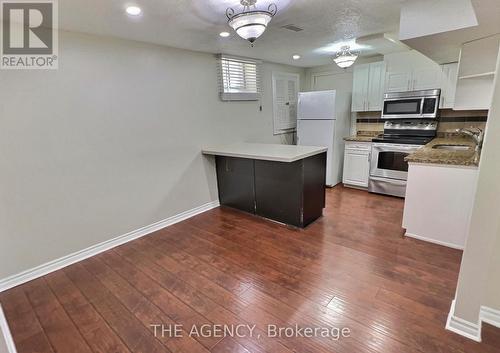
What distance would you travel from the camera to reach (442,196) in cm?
257

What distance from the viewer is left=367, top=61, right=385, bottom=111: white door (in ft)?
13.9

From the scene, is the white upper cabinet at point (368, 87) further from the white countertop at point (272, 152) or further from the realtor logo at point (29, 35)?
the realtor logo at point (29, 35)

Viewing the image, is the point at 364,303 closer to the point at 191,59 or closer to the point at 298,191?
the point at 298,191

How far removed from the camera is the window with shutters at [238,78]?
150 inches

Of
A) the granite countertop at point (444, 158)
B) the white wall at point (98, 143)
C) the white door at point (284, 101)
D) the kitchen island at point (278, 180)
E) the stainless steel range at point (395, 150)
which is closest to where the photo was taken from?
the white wall at point (98, 143)

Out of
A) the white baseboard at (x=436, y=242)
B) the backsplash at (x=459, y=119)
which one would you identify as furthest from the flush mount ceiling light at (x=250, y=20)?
the backsplash at (x=459, y=119)

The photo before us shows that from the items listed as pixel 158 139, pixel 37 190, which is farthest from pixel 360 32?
pixel 37 190

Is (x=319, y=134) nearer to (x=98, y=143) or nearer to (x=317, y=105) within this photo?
(x=317, y=105)

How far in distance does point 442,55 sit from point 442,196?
1798 millimetres

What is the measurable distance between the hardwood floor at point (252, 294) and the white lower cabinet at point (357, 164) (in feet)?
4.86

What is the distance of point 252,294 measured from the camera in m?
2.06

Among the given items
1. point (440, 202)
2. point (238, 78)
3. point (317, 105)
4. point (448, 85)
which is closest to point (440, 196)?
point (440, 202)

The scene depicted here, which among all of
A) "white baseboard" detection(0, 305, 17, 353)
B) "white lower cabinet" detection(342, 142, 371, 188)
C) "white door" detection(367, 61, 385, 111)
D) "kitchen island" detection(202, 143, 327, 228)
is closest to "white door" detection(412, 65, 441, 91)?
"white door" detection(367, 61, 385, 111)

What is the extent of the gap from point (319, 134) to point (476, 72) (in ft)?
7.54
